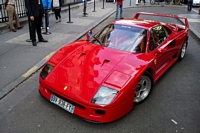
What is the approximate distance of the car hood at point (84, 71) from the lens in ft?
9.88

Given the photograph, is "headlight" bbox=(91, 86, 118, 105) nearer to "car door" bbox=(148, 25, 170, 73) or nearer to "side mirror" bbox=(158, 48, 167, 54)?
"car door" bbox=(148, 25, 170, 73)

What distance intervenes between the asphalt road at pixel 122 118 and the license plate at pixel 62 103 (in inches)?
8.2

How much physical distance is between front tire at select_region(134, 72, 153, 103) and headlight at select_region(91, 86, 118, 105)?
0.75 m

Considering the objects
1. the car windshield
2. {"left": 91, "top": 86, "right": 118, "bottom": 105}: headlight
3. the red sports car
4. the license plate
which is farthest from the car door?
the license plate

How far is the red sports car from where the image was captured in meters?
2.92

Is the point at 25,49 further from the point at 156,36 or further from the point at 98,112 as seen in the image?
the point at 98,112

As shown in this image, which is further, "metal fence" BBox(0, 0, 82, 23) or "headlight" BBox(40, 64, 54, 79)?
"metal fence" BBox(0, 0, 82, 23)

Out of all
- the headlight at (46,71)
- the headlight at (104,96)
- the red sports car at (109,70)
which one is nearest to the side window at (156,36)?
the red sports car at (109,70)

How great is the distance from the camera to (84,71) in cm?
336

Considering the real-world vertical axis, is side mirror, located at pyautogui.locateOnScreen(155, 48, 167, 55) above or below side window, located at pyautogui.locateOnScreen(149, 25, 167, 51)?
below

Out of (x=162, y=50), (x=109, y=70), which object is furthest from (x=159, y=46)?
(x=109, y=70)

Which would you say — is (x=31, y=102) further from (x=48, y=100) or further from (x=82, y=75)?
(x=82, y=75)

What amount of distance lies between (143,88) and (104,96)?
1.06 metres

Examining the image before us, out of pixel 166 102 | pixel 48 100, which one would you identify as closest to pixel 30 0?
pixel 48 100
